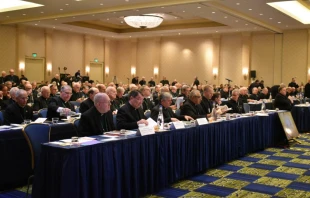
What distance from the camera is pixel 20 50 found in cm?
1983

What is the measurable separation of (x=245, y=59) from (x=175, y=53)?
4726 mm

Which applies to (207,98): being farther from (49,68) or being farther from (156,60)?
(156,60)

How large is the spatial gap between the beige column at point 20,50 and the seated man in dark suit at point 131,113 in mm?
15601

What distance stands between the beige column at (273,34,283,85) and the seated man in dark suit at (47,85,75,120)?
16.3 m

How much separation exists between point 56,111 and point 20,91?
2.26ft

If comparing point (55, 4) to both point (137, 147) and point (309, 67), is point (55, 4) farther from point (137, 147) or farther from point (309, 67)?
point (309, 67)

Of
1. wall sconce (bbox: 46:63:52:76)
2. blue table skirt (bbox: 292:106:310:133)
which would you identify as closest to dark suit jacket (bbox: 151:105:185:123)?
blue table skirt (bbox: 292:106:310:133)

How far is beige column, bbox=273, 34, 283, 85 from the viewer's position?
68.6 feet

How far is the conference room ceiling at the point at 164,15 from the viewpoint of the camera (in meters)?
13.7

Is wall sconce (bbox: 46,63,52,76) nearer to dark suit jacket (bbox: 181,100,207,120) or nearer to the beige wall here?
the beige wall

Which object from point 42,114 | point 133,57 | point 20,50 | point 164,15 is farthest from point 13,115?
point 133,57

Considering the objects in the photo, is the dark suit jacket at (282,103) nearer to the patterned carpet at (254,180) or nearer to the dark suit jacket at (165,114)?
the patterned carpet at (254,180)

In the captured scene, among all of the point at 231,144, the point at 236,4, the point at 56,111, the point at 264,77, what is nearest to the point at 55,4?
the point at 236,4

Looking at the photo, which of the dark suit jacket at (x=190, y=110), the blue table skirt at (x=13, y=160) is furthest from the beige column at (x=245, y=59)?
the blue table skirt at (x=13, y=160)
